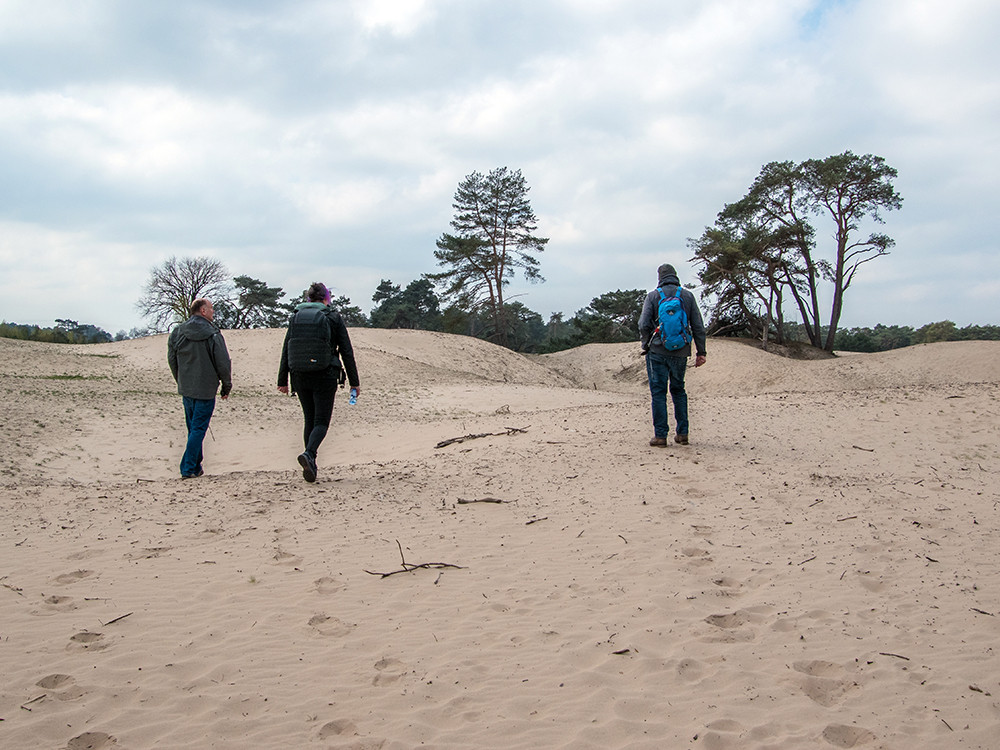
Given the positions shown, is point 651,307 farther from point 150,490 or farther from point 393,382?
point 393,382

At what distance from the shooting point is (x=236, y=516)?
5.23 meters

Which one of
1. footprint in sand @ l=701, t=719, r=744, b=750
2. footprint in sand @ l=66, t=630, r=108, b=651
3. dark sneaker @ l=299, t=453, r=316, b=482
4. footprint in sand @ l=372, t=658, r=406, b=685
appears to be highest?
dark sneaker @ l=299, t=453, r=316, b=482

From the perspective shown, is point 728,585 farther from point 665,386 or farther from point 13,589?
point 13,589

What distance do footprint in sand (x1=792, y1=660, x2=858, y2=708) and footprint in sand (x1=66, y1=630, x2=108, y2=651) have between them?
10.6ft

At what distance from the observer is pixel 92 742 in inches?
98.4

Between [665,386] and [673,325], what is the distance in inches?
27.0

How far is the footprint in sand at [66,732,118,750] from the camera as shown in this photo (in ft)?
8.11

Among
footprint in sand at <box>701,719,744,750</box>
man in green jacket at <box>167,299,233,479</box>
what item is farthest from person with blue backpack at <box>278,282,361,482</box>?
footprint in sand at <box>701,719,744,750</box>

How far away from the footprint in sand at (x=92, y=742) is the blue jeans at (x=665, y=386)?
559cm

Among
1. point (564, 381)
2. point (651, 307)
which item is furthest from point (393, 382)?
point (651, 307)

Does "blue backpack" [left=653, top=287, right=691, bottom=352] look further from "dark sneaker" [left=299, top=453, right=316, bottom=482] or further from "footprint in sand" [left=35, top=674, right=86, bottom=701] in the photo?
"footprint in sand" [left=35, top=674, right=86, bottom=701]

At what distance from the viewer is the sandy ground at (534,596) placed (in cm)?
269

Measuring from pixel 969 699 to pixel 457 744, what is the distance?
2.13 meters

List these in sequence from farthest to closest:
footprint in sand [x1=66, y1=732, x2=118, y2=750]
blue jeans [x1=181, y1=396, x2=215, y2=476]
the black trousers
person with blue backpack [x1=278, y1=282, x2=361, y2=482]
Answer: blue jeans [x1=181, y1=396, x2=215, y2=476] < the black trousers < person with blue backpack [x1=278, y1=282, x2=361, y2=482] < footprint in sand [x1=66, y1=732, x2=118, y2=750]
